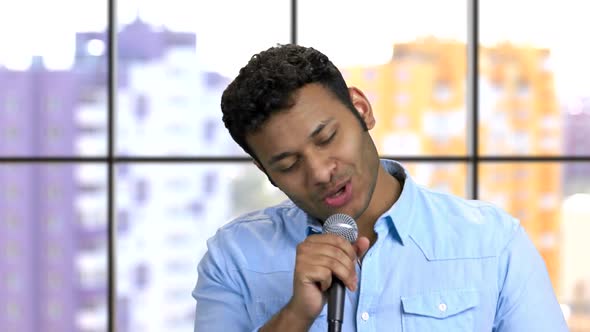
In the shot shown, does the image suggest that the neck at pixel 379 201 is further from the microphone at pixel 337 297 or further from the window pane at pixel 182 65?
the window pane at pixel 182 65

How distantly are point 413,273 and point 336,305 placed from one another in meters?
0.29

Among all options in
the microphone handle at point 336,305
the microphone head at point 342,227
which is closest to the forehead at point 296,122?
the microphone head at point 342,227

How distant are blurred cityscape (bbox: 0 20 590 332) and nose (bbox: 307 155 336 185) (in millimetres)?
1981

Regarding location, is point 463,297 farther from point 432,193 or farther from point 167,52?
point 167,52

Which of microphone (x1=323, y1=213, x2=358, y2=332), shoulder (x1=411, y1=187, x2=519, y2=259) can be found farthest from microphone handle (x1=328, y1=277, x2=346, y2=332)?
shoulder (x1=411, y1=187, x2=519, y2=259)

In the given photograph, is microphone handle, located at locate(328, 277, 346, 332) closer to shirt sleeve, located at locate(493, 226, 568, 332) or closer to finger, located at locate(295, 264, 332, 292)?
finger, located at locate(295, 264, 332, 292)

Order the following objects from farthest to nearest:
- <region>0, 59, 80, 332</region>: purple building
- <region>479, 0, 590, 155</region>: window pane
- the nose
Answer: <region>479, 0, 590, 155</region>: window pane → <region>0, 59, 80, 332</region>: purple building → the nose

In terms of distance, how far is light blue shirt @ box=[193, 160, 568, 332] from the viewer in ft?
4.97

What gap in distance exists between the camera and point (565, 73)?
11.6 feet

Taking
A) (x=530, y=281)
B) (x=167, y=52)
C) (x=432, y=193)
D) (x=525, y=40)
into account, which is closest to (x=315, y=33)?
(x=167, y=52)

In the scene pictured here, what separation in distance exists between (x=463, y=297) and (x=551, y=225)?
218cm

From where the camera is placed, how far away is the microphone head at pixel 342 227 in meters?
1.37

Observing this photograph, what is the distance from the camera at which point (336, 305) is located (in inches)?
51.5

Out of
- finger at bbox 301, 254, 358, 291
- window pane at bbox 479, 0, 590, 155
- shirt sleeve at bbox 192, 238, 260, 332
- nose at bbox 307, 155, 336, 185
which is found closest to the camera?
finger at bbox 301, 254, 358, 291
